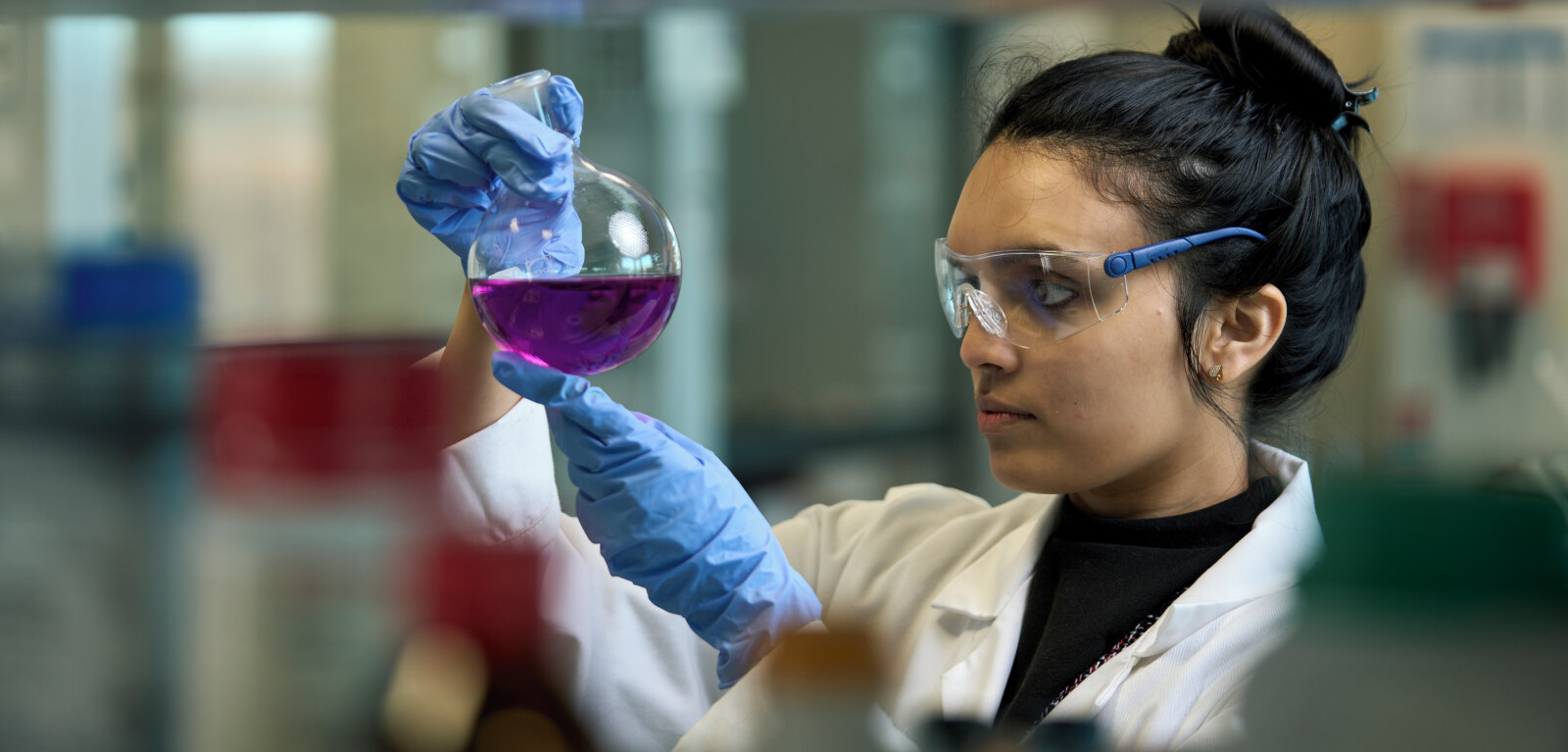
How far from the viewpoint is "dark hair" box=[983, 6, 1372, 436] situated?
4.60 feet

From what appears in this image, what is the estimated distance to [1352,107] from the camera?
59.9 inches

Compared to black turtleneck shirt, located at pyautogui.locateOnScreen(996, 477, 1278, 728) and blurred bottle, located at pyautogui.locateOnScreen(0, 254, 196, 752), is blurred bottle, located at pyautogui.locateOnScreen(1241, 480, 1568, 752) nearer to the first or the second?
blurred bottle, located at pyautogui.locateOnScreen(0, 254, 196, 752)

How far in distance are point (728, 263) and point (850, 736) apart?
13.8 feet

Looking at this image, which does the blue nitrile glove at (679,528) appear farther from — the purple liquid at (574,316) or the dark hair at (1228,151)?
the dark hair at (1228,151)

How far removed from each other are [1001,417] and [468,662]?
101cm

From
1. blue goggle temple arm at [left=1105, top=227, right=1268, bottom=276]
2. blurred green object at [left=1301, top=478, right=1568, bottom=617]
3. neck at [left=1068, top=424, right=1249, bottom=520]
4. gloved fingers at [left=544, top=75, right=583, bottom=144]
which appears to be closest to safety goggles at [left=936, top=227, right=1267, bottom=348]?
blue goggle temple arm at [left=1105, top=227, right=1268, bottom=276]

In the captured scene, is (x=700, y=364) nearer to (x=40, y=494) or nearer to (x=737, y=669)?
(x=737, y=669)

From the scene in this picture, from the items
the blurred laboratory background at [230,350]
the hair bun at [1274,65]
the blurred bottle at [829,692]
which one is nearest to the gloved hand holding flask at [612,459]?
the blurred laboratory background at [230,350]

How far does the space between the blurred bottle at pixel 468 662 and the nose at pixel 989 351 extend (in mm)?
941

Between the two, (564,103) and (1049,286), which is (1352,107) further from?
(564,103)

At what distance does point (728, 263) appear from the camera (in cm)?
462

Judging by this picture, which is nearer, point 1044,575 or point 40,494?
point 40,494

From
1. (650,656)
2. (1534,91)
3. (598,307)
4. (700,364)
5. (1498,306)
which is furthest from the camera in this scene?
(700,364)

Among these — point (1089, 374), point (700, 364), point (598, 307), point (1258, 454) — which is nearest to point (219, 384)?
point (598, 307)
